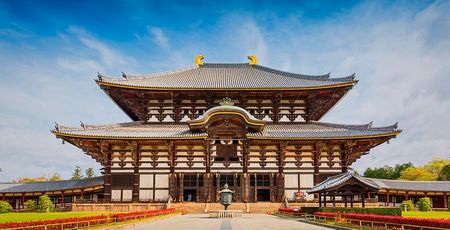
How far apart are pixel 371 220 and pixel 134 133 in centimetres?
2808

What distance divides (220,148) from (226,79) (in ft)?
36.6

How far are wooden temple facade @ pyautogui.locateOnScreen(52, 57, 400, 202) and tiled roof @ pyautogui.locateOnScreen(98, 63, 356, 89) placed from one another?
316 millimetres

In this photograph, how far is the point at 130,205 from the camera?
38.7 m

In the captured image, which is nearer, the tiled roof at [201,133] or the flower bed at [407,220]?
the flower bed at [407,220]

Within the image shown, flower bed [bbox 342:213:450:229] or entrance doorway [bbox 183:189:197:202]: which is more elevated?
flower bed [bbox 342:213:450:229]

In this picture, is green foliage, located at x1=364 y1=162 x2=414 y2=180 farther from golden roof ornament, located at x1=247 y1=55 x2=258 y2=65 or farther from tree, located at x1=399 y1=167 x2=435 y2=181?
golden roof ornament, located at x1=247 y1=55 x2=258 y2=65

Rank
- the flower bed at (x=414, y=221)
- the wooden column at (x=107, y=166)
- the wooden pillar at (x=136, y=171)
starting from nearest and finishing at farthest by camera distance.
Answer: the flower bed at (x=414, y=221)
the wooden pillar at (x=136, y=171)
the wooden column at (x=107, y=166)

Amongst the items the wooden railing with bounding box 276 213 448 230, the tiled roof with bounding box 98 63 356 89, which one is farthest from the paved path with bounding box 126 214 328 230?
the tiled roof with bounding box 98 63 356 89

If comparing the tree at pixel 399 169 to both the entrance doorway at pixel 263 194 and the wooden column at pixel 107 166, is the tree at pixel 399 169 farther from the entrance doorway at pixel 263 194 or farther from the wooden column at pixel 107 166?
the wooden column at pixel 107 166

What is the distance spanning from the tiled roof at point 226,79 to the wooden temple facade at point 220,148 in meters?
0.32

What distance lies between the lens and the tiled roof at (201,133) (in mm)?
40950

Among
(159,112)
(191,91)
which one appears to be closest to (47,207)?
(159,112)

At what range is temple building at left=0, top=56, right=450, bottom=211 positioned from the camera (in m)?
41.8

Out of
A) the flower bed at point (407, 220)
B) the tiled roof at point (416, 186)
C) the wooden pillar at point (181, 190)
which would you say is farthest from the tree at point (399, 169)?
the flower bed at point (407, 220)
